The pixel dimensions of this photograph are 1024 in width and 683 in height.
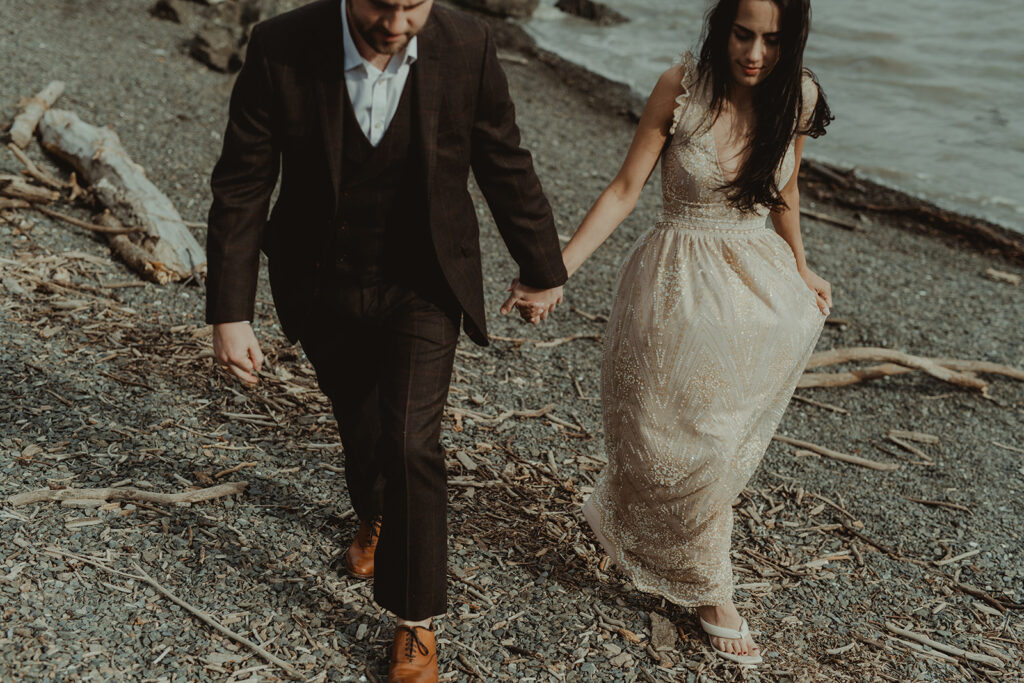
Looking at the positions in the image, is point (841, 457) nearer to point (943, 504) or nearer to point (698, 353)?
point (943, 504)

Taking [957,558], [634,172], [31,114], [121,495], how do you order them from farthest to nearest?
[31,114], [957,558], [121,495], [634,172]

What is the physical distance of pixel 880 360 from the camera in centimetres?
673

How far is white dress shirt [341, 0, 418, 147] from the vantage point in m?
2.96

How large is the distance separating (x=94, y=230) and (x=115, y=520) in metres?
3.14

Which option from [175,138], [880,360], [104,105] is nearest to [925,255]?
[880,360]

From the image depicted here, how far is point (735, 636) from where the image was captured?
3.84 metres

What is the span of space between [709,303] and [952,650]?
186cm

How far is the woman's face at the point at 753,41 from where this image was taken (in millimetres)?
3393

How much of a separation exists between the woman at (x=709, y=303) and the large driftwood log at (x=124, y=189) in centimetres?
345

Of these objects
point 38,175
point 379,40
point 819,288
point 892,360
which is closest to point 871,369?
point 892,360

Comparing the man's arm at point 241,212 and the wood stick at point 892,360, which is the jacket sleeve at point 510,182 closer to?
the man's arm at point 241,212

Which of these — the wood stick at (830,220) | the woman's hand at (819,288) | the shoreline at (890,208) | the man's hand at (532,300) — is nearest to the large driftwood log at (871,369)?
the woman's hand at (819,288)

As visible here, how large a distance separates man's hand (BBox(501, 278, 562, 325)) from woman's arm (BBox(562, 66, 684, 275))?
0.14 m

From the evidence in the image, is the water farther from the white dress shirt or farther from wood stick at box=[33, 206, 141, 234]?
the white dress shirt
